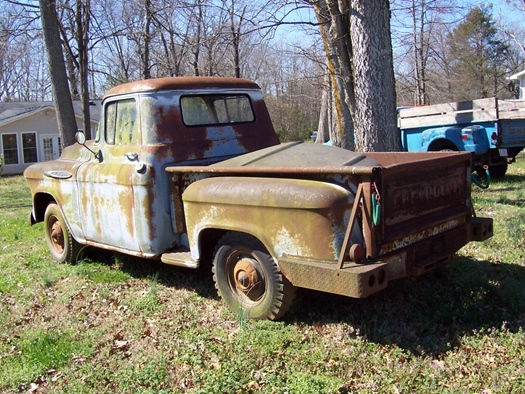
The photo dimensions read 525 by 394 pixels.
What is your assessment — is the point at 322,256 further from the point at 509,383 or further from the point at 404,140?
the point at 404,140

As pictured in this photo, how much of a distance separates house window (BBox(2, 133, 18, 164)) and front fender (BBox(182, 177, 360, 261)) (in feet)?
82.1

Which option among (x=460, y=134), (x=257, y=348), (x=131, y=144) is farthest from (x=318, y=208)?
(x=460, y=134)

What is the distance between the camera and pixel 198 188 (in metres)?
4.97

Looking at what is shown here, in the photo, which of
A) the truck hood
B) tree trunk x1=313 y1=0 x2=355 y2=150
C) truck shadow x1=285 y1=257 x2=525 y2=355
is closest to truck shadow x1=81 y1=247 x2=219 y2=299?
truck shadow x1=285 y1=257 x2=525 y2=355

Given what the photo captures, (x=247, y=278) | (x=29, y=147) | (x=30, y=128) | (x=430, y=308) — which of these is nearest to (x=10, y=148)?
(x=29, y=147)

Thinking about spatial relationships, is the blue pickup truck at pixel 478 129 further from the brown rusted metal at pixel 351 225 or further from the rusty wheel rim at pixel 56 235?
the brown rusted metal at pixel 351 225

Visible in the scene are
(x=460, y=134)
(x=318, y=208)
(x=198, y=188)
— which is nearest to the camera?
(x=318, y=208)

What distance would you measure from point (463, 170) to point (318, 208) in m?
1.76

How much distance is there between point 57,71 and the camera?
13617mm

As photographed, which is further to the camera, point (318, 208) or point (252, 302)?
point (252, 302)

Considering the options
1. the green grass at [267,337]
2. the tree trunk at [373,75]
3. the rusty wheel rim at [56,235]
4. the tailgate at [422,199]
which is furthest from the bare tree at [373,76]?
the rusty wheel rim at [56,235]

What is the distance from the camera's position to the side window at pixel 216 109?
6000mm

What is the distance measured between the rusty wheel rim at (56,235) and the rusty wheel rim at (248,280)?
3.39 meters

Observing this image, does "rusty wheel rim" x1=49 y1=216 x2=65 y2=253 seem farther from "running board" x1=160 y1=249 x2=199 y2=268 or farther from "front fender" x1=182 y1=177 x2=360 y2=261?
"front fender" x1=182 y1=177 x2=360 y2=261
